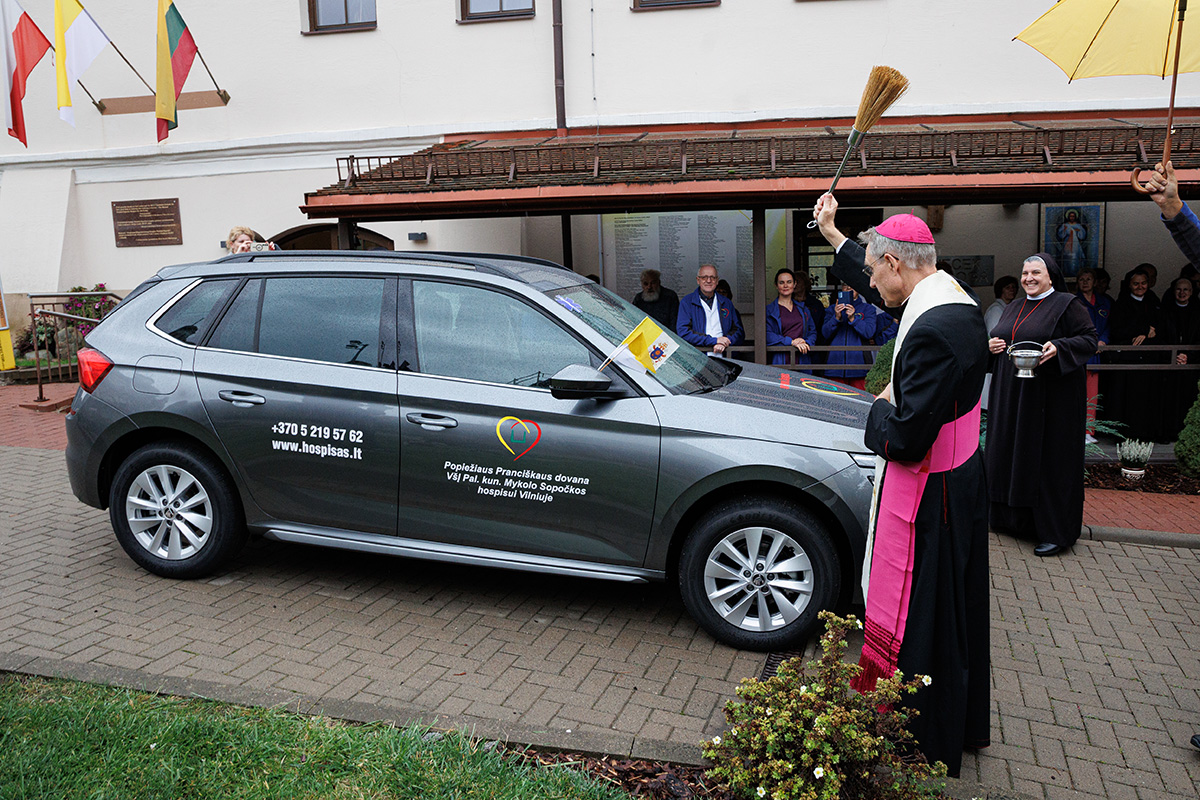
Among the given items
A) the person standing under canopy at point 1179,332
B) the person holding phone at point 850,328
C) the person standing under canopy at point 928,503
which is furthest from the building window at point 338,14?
the person standing under canopy at point 928,503

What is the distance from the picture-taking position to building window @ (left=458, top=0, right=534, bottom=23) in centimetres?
1215

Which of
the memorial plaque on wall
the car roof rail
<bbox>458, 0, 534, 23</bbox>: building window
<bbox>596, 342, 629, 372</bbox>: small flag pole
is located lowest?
<bbox>596, 342, 629, 372</bbox>: small flag pole

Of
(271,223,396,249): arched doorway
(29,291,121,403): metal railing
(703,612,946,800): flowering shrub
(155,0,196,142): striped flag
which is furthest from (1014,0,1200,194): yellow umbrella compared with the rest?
(29,291,121,403): metal railing

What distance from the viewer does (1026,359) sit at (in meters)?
5.87

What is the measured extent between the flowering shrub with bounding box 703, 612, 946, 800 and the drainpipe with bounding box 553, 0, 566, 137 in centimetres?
1000

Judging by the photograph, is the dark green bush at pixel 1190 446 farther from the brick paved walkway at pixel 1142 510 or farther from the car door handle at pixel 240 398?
the car door handle at pixel 240 398

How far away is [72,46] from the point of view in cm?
1177

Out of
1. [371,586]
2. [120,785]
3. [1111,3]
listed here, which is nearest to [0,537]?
[371,586]

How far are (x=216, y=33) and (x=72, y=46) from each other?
6.41 ft

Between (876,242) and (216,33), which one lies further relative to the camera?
(216,33)

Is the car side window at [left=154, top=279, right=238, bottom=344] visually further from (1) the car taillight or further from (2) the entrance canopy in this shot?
(2) the entrance canopy

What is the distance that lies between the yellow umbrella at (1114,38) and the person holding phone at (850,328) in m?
3.44

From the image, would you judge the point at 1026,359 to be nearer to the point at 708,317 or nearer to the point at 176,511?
the point at 708,317

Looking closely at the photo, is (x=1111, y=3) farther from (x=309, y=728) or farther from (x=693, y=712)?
(x=309, y=728)
